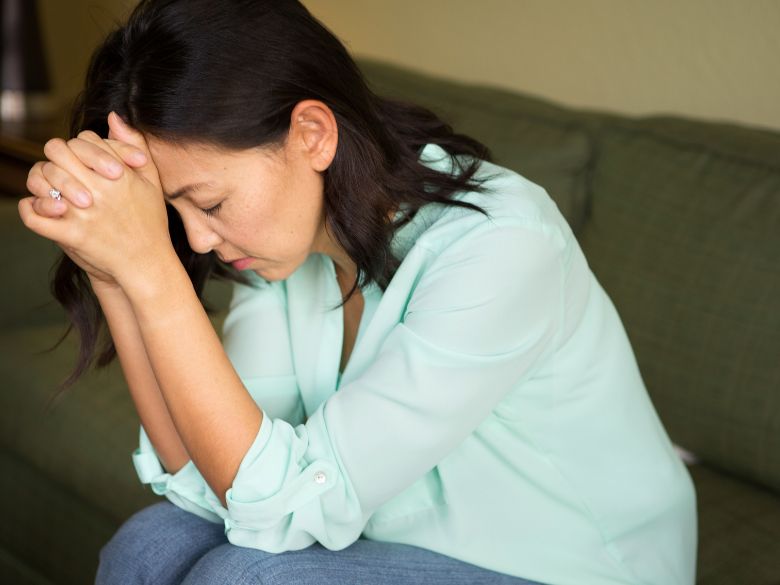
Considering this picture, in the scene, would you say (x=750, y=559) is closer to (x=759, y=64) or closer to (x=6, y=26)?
(x=759, y=64)

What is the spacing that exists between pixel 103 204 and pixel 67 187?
4cm

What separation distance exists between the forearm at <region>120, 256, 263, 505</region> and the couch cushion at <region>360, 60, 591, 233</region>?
80 centimetres

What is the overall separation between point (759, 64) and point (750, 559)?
85 centimetres

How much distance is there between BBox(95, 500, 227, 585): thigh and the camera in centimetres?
114

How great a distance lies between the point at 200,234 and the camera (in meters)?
A: 1.11

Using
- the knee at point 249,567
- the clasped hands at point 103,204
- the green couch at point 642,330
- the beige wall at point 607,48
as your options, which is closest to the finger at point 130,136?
the clasped hands at point 103,204

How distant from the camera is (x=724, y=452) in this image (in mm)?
1507

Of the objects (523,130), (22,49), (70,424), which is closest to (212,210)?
(70,424)

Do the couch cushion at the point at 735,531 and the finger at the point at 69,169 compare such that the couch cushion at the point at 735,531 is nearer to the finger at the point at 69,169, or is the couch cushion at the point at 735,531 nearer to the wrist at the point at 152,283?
the wrist at the point at 152,283

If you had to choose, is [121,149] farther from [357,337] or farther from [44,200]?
[357,337]

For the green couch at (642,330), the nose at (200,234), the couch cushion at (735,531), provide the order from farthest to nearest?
1. the green couch at (642,330)
2. the couch cushion at (735,531)
3. the nose at (200,234)

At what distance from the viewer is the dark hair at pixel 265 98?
1.01 meters

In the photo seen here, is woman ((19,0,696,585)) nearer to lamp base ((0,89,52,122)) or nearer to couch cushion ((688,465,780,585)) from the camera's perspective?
couch cushion ((688,465,780,585))

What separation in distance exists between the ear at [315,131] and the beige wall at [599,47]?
1.72 ft
